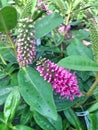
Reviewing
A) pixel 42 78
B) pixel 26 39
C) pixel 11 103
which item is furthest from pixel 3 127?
pixel 26 39

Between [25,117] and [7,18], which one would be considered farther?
[25,117]

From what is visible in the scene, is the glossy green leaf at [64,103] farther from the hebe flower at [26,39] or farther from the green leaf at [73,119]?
the hebe flower at [26,39]

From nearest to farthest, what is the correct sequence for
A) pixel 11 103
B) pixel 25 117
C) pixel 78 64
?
1. pixel 78 64
2. pixel 11 103
3. pixel 25 117

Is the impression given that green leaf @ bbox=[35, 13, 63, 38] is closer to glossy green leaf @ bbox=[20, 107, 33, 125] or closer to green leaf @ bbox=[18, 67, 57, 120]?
green leaf @ bbox=[18, 67, 57, 120]

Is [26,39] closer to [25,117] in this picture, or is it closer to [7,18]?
[7,18]

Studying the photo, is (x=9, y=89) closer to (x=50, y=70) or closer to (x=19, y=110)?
(x=19, y=110)

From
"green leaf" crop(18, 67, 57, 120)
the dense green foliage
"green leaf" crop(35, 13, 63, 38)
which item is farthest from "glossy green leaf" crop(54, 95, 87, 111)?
"green leaf" crop(35, 13, 63, 38)
